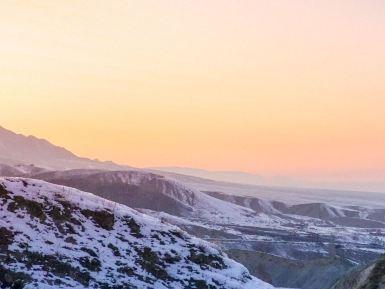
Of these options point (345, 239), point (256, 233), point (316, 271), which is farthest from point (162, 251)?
point (345, 239)

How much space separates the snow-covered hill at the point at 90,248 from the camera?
1363 inches

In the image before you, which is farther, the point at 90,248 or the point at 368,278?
the point at 90,248

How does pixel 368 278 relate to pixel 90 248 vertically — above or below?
above

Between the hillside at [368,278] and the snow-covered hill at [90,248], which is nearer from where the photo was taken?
the hillside at [368,278]

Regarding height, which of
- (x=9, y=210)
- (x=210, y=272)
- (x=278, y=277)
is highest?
(x=9, y=210)

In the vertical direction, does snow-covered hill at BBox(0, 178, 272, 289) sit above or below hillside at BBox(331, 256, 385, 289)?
below

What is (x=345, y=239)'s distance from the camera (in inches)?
6683

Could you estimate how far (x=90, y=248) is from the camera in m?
39.3

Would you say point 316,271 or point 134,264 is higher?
point 134,264

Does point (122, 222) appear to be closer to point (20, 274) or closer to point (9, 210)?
point (9, 210)

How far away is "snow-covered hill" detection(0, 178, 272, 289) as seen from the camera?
3462 cm

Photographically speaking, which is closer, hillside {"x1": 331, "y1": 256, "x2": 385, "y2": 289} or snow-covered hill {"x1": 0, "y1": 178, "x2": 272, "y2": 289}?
hillside {"x1": 331, "y1": 256, "x2": 385, "y2": 289}

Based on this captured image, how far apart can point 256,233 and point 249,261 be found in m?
56.4

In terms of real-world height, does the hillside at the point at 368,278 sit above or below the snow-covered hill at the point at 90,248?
above
